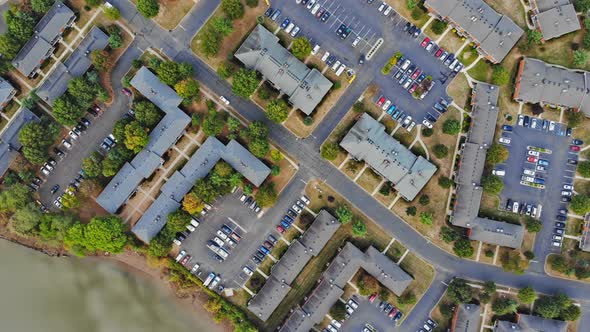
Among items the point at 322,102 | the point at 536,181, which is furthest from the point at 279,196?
the point at 536,181

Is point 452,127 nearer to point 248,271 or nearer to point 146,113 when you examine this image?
point 248,271

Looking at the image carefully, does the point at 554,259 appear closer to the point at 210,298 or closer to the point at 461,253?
the point at 461,253

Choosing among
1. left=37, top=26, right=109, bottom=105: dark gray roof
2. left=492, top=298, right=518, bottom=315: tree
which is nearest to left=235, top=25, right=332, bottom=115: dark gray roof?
left=37, top=26, right=109, bottom=105: dark gray roof

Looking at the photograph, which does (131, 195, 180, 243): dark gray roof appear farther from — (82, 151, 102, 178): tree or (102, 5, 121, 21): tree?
(102, 5, 121, 21): tree

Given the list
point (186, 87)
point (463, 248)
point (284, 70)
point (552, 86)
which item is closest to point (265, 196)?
point (284, 70)

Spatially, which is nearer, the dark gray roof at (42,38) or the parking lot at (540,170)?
the dark gray roof at (42,38)

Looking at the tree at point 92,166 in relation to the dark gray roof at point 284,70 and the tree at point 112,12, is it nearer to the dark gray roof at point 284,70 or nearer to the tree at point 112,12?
the tree at point 112,12

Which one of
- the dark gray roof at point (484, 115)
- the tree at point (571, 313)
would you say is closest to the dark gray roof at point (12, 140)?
the dark gray roof at point (484, 115)
